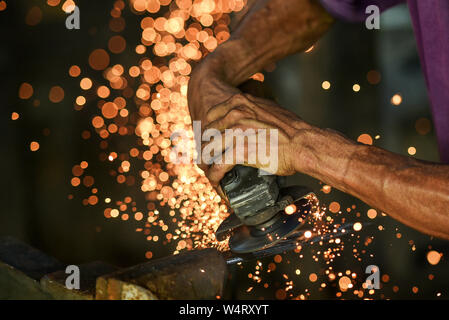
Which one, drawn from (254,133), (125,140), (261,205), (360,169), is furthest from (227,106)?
(125,140)

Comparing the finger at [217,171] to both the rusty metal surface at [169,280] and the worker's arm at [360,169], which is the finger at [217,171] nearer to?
the worker's arm at [360,169]

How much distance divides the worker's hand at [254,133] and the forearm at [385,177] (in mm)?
41

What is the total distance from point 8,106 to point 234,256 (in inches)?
102

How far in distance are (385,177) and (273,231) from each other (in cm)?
27

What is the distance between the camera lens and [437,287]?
3193 mm

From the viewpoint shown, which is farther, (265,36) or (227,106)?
(265,36)

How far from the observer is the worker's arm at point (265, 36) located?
4.95 feet

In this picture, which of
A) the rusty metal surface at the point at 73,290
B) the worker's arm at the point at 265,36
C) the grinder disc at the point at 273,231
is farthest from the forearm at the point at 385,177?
the rusty metal surface at the point at 73,290

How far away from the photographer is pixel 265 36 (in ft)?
5.15

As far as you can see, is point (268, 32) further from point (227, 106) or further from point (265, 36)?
point (227, 106)

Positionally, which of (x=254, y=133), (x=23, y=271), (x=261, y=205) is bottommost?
(x=23, y=271)

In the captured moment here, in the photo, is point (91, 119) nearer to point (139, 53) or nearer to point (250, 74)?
point (139, 53)

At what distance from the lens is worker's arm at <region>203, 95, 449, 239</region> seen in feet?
3.25

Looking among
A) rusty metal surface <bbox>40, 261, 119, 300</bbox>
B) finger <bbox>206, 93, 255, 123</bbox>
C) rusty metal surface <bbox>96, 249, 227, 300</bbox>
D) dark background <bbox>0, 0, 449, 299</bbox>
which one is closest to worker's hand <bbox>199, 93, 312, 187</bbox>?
finger <bbox>206, 93, 255, 123</bbox>
